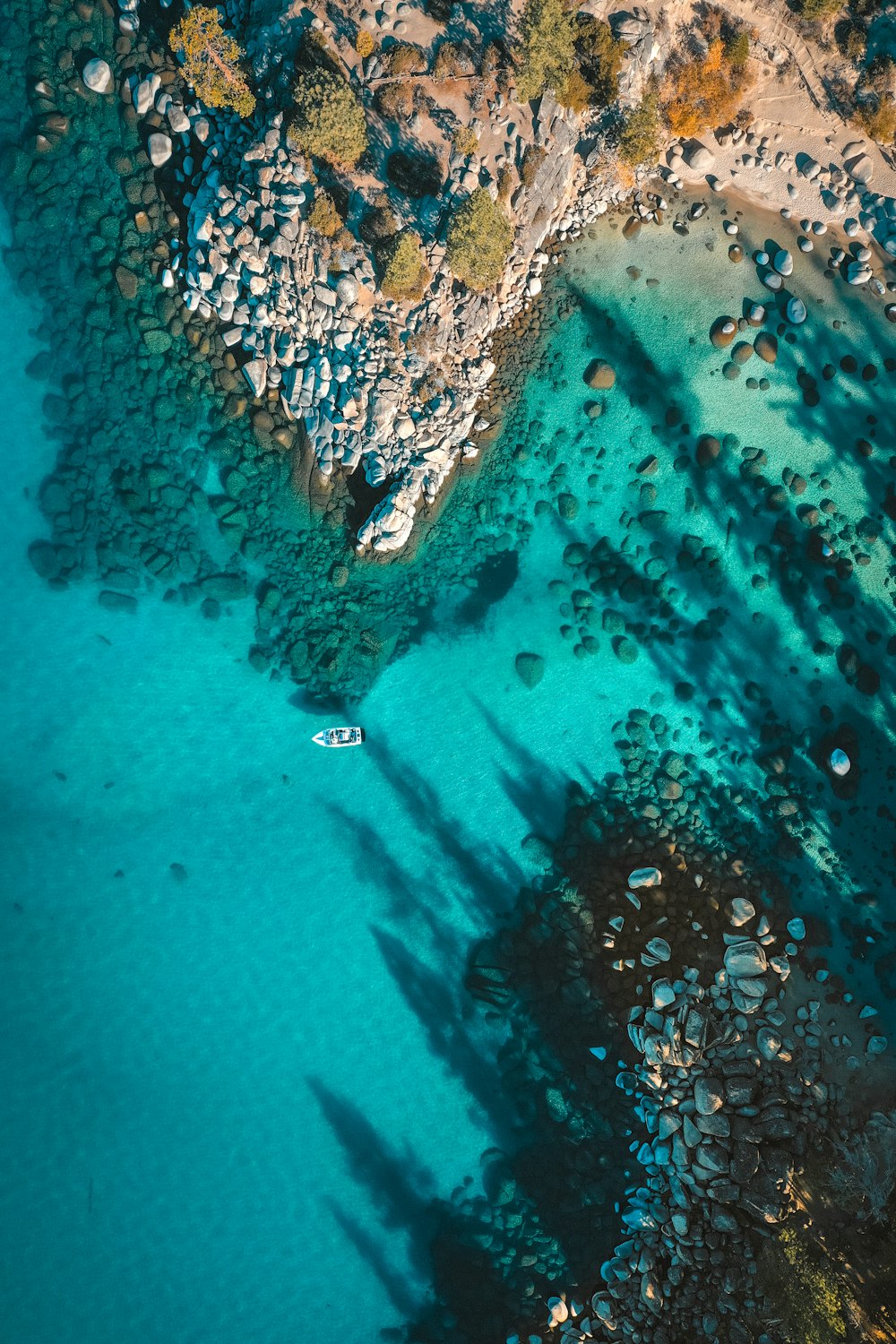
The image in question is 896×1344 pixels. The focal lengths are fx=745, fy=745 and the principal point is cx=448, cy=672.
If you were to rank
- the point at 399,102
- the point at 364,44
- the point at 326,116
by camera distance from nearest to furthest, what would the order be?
1. the point at 326,116
2. the point at 364,44
3. the point at 399,102

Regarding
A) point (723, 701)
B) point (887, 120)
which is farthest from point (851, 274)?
point (723, 701)

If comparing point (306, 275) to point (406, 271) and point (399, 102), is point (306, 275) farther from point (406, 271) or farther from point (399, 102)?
point (399, 102)

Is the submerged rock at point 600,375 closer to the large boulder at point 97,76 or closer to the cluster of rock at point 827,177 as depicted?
the cluster of rock at point 827,177

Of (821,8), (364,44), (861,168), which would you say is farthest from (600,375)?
(821,8)

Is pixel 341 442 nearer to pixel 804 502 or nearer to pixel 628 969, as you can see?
pixel 804 502

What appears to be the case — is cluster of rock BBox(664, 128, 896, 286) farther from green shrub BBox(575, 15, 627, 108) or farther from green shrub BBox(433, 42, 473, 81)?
green shrub BBox(433, 42, 473, 81)

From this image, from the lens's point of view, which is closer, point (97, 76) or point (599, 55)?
point (599, 55)

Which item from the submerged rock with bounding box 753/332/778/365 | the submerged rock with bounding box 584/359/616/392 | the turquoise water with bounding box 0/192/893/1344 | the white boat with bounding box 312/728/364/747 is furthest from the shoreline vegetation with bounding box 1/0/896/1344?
the white boat with bounding box 312/728/364/747
